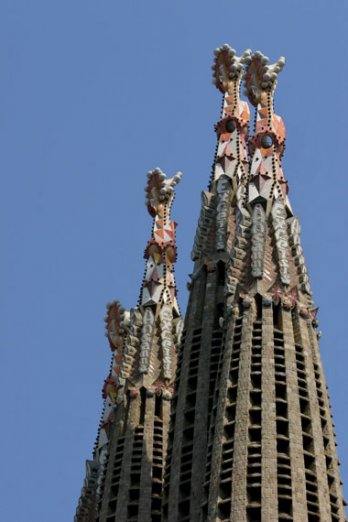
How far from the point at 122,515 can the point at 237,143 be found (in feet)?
55.5

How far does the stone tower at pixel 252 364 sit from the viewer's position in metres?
52.3

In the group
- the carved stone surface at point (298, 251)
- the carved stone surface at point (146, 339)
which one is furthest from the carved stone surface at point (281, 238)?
the carved stone surface at point (146, 339)

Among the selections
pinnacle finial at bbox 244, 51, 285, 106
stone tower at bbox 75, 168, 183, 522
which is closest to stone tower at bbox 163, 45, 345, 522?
pinnacle finial at bbox 244, 51, 285, 106

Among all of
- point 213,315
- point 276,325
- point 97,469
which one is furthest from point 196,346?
point 97,469

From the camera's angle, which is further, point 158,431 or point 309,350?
point 158,431

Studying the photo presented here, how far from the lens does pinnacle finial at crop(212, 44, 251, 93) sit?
73188 mm

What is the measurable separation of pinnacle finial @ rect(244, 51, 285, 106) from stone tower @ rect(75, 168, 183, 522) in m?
7.82

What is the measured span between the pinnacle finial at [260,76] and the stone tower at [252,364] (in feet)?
0.13

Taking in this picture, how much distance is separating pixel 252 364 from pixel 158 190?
20.5m

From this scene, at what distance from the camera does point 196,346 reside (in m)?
62.9

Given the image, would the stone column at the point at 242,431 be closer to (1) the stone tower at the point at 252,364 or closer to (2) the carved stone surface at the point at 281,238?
(1) the stone tower at the point at 252,364

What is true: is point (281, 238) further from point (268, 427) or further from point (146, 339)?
point (146, 339)

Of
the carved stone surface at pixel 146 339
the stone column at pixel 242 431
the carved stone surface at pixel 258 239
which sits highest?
the carved stone surface at pixel 146 339

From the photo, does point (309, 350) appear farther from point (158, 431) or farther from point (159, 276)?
point (159, 276)
